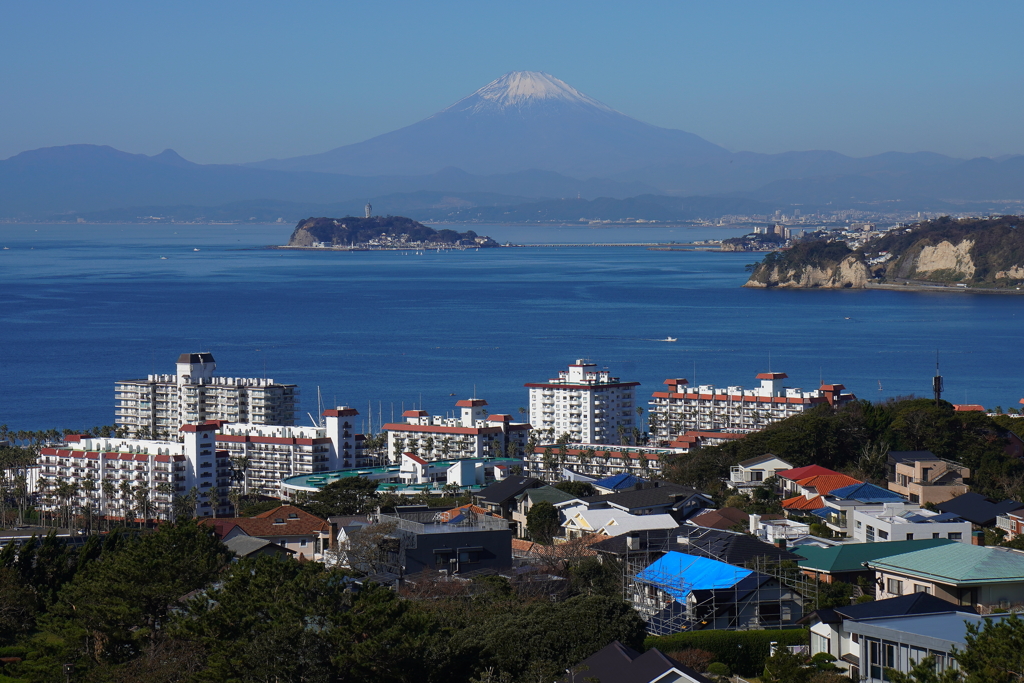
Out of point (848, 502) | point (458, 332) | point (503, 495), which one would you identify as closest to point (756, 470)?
point (848, 502)

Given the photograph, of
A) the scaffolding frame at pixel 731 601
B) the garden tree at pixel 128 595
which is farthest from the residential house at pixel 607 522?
the garden tree at pixel 128 595

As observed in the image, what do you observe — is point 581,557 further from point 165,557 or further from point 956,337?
point 956,337

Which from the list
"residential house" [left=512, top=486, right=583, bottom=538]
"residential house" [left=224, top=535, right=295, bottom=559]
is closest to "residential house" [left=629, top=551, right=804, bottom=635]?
"residential house" [left=224, top=535, right=295, bottom=559]

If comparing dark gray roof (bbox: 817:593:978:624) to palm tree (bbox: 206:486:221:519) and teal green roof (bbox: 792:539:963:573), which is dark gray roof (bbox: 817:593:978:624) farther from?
palm tree (bbox: 206:486:221:519)

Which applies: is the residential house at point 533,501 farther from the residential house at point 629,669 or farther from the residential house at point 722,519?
the residential house at point 629,669

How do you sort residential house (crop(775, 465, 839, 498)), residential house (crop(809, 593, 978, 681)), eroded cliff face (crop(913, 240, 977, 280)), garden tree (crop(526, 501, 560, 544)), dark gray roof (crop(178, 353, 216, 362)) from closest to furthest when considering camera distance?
residential house (crop(809, 593, 978, 681)) < garden tree (crop(526, 501, 560, 544)) < residential house (crop(775, 465, 839, 498)) < dark gray roof (crop(178, 353, 216, 362)) < eroded cliff face (crop(913, 240, 977, 280))

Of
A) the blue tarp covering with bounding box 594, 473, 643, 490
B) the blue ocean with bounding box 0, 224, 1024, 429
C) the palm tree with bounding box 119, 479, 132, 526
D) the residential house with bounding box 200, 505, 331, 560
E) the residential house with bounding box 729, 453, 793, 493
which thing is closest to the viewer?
the residential house with bounding box 200, 505, 331, 560

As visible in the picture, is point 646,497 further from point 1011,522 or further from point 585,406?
point 585,406
